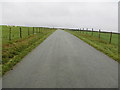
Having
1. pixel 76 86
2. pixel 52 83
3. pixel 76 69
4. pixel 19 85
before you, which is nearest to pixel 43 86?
pixel 52 83

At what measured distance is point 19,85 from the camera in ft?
11.2

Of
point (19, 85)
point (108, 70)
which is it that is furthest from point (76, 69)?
point (19, 85)

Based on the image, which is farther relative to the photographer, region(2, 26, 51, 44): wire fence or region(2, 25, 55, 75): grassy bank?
region(2, 26, 51, 44): wire fence

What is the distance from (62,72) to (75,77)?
61 centimetres

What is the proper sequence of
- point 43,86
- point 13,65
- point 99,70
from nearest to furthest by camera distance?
point 43,86 < point 99,70 < point 13,65

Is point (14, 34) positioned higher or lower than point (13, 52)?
higher

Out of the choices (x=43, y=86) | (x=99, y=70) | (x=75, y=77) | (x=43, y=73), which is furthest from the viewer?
(x=99, y=70)

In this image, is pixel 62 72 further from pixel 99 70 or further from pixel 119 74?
pixel 119 74

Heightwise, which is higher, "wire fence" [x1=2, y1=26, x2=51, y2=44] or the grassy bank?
"wire fence" [x1=2, y1=26, x2=51, y2=44]

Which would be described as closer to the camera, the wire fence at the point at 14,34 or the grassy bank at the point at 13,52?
the grassy bank at the point at 13,52

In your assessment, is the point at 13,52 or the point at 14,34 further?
the point at 14,34

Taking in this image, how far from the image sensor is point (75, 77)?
158 inches

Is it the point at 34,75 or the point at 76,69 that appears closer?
the point at 34,75

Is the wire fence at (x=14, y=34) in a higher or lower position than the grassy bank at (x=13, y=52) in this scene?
higher
